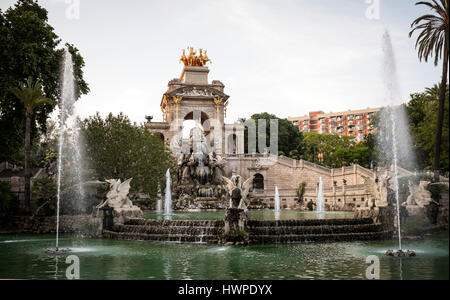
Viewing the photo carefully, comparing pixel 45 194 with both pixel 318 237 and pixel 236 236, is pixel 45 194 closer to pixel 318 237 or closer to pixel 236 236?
pixel 236 236

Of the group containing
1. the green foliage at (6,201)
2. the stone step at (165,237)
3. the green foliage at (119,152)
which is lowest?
the stone step at (165,237)

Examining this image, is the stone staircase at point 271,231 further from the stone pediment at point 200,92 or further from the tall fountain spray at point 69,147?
the stone pediment at point 200,92

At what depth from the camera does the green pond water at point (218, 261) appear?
29.5 feet

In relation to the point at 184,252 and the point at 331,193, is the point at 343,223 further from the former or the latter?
the point at 331,193

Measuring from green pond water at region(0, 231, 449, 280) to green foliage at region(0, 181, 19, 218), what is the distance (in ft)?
24.7

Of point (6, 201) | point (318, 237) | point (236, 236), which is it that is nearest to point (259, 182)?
point (6, 201)

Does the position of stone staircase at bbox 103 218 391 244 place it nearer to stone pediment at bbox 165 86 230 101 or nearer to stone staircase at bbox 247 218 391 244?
stone staircase at bbox 247 218 391 244

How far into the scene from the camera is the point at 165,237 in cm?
1581

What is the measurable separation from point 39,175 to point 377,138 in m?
35.1

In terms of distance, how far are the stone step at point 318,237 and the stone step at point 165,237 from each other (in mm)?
1698

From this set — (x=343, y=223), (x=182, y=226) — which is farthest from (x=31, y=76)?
(x=343, y=223)

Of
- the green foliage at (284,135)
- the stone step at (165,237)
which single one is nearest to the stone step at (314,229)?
the stone step at (165,237)

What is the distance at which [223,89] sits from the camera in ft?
199

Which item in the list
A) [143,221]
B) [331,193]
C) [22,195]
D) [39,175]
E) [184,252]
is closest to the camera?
[184,252]
